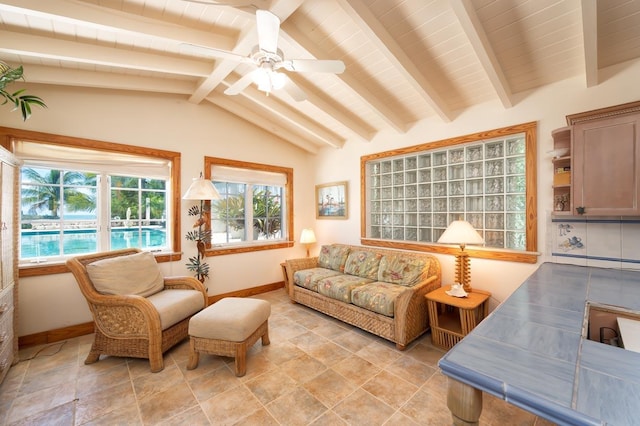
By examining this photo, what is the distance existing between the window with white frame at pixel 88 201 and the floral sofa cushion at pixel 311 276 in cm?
176

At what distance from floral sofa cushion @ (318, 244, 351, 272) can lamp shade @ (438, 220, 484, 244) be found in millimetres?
1557

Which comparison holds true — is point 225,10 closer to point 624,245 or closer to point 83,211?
point 83,211

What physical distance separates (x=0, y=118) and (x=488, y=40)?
4438 millimetres

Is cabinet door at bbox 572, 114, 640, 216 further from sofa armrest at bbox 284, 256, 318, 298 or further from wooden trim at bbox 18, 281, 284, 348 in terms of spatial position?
wooden trim at bbox 18, 281, 284, 348

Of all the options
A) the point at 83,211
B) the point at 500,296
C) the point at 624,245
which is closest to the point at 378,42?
the point at 624,245

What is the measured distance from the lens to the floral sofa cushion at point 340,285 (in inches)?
120

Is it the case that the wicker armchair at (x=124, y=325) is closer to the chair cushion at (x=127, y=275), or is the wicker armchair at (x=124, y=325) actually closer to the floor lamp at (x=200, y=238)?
the chair cushion at (x=127, y=275)

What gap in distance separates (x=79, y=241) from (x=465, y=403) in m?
3.86

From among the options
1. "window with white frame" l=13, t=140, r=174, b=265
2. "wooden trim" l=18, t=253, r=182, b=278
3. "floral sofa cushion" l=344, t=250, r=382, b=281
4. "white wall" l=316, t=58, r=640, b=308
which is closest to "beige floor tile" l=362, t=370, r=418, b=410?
"floral sofa cushion" l=344, t=250, r=382, b=281

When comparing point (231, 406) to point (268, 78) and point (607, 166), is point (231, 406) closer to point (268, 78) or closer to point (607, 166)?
point (268, 78)

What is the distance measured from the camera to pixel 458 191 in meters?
A: 3.11

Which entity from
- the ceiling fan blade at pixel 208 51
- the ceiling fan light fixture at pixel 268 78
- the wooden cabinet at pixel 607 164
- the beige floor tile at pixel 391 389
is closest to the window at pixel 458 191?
the wooden cabinet at pixel 607 164

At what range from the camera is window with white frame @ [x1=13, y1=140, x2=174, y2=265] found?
108 inches

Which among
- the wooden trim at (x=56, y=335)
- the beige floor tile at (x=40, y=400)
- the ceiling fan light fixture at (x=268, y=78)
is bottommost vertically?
the beige floor tile at (x=40, y=400)
